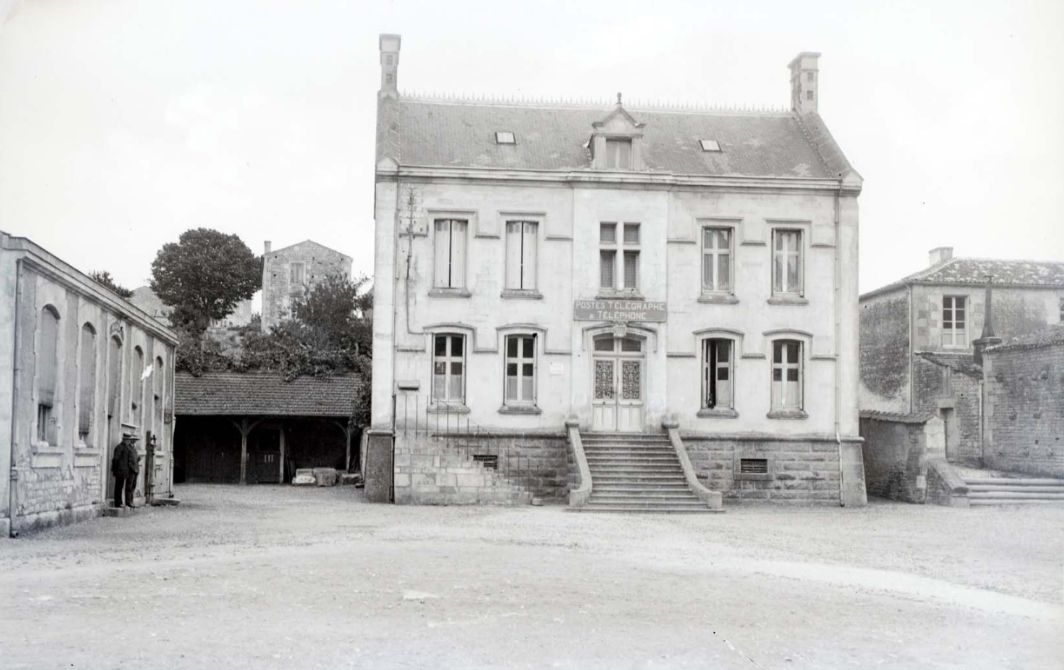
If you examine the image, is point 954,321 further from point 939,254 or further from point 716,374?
point 716,374

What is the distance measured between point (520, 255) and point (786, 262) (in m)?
6.36

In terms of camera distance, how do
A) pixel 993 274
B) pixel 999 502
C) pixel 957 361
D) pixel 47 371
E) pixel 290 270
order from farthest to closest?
pixel 290 270
pixel 993 274
pixel 957 361
pixel 999 502
pixel 47 371

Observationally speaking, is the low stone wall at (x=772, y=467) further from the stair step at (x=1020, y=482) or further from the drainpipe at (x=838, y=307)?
the stair step at (x=1020, y=482)

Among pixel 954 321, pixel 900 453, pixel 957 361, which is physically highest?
pixel 954 321

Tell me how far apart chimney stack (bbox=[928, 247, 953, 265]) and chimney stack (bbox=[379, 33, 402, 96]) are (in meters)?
22.4

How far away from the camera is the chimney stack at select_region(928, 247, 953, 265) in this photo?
1670 inches

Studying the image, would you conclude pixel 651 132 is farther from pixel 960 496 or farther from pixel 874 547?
pixel 874 547

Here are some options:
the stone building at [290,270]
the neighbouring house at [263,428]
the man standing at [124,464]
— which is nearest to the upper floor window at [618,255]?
the man standing at [124,464]

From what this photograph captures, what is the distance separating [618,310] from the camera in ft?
87.2

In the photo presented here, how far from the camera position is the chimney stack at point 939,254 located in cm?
4241

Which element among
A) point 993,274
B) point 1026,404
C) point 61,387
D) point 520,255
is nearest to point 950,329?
point 993,274

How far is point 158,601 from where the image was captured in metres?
10.5

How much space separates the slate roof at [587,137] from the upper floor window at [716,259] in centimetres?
145

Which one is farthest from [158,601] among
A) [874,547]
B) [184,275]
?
[184,275]
